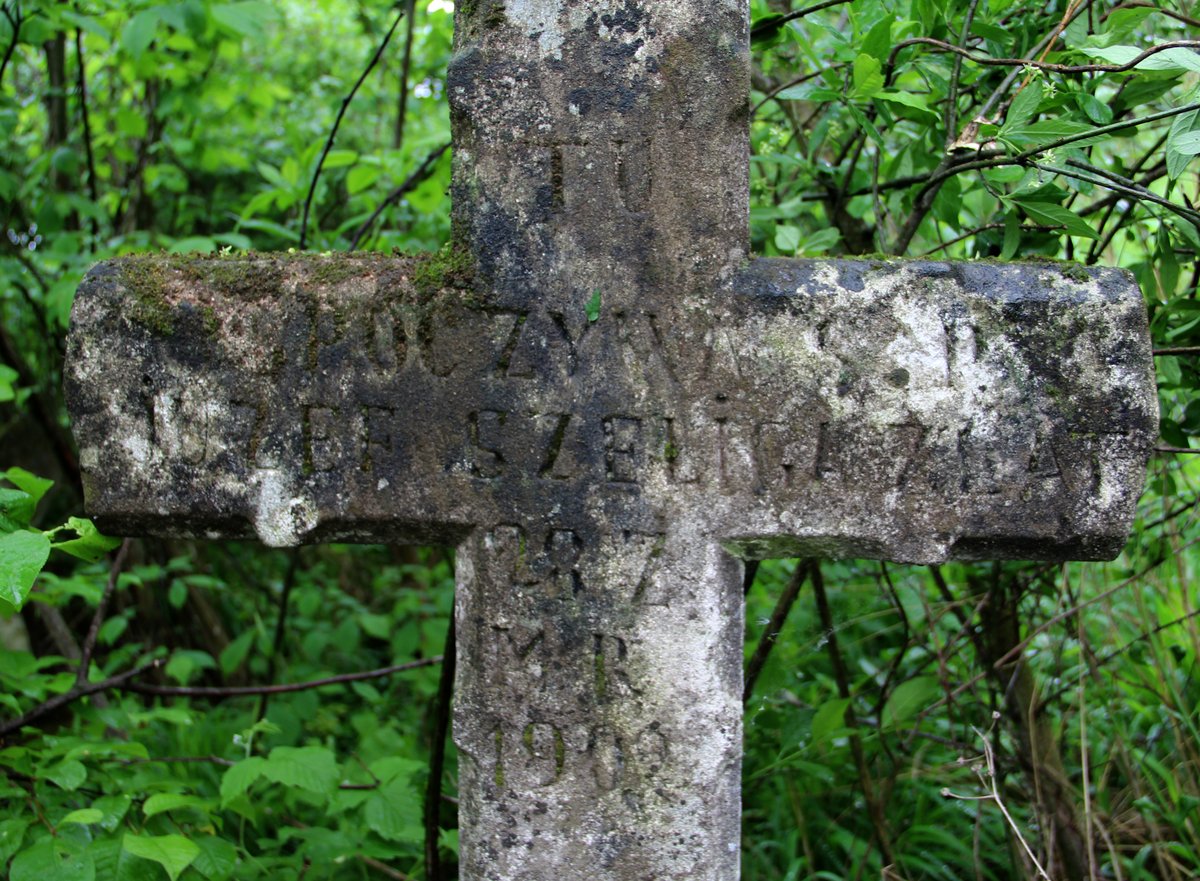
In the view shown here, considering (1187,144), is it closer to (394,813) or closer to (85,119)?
(394,813)

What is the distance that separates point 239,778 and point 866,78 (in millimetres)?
1846

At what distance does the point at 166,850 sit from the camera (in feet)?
6.03

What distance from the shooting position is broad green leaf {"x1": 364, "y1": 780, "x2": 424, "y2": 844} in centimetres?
222

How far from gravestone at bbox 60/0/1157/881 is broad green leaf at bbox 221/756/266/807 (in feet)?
2.39

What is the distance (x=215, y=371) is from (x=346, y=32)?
4.35 metres

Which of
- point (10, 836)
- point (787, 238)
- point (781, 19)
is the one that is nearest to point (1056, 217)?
point (787, 238)

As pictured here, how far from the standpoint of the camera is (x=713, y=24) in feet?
4.94

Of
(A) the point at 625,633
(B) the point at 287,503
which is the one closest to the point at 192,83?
(B) the point at 287,503

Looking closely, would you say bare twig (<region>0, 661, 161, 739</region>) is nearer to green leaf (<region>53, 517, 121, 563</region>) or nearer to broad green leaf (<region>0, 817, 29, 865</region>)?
broad green leaf (<region>0, 817, 29, 865</region>)

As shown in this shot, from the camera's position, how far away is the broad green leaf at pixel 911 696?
8.58ft

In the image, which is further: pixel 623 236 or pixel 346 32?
pixel 346 32

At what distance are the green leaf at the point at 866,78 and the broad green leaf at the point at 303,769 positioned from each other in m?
1.72

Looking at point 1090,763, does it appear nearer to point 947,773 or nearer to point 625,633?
point 947,773

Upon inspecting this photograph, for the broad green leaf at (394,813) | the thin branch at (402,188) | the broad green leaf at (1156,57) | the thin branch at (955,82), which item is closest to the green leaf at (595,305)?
the thin branch at (955,82)
